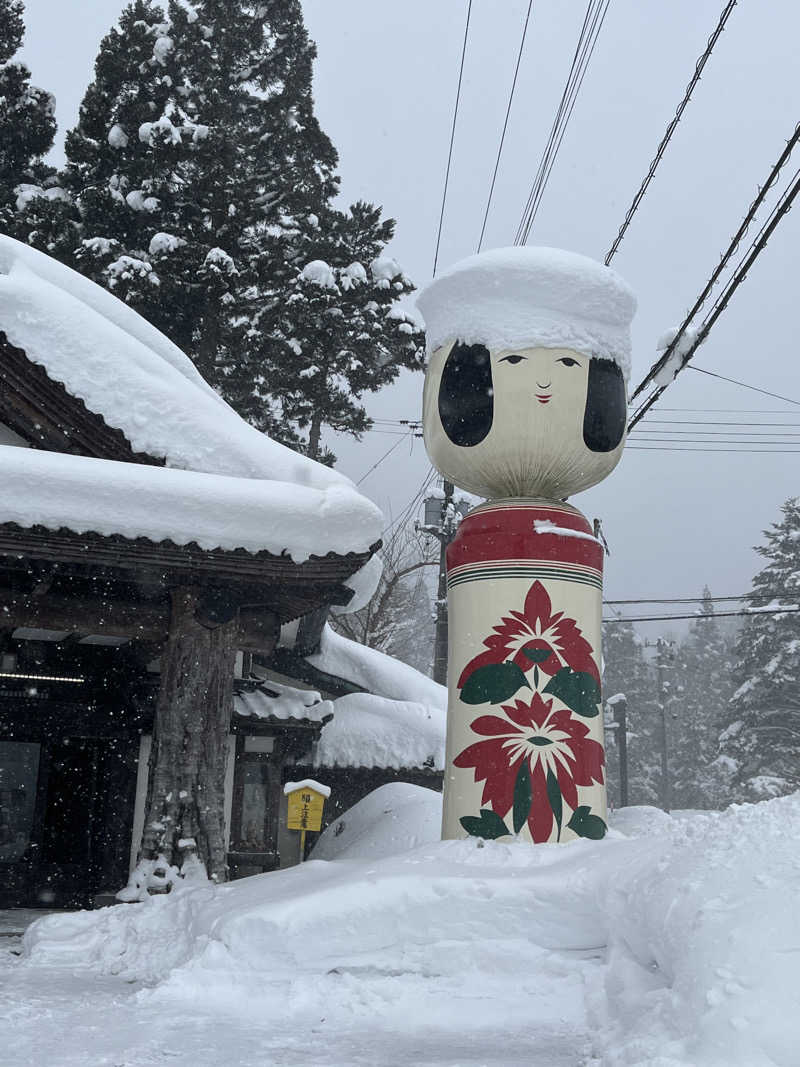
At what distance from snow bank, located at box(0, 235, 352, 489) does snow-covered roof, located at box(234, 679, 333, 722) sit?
3993 millimetres

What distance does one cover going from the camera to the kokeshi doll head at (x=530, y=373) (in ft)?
21.1

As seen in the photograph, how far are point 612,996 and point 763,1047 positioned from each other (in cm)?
116

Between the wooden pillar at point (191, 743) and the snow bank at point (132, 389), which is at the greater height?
the snow bank at point (132, 389)

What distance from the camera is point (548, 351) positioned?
6.46 m

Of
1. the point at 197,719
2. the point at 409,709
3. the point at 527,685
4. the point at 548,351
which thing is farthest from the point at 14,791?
the point at 548,351

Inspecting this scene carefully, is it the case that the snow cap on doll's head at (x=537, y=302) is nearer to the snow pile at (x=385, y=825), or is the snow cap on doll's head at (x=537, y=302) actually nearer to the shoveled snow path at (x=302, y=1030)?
the shoveled snow path at (x=302, y=1030)

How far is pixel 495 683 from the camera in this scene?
6.05 meters

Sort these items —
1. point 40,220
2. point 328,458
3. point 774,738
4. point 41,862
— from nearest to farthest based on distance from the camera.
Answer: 1. point 41,862
2. point 40,220
3. point 328,458
4. point 774,738

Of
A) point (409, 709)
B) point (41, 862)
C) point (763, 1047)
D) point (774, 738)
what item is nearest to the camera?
point (763, 1047)

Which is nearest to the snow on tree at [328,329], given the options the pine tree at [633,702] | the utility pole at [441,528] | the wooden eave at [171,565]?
the utility pole at [441,528]

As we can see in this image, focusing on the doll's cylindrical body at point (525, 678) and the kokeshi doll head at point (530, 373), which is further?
the kokeshi doll head at point (530, 373)

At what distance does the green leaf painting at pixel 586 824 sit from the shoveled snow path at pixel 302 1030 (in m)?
1.45

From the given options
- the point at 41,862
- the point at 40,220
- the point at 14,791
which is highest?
the point at 40,220

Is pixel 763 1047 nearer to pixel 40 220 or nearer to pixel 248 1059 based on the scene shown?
pixel 248 1059
